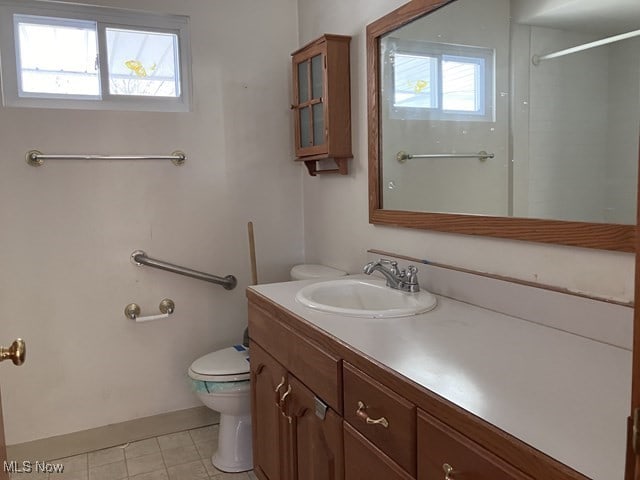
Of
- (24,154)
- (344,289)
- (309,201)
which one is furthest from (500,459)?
(24,154)

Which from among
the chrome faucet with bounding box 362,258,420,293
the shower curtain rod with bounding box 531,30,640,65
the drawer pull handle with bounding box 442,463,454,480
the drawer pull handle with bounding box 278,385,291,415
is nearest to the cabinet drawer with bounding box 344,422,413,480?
the drawer pull handle with bounding box 442,463,454,480

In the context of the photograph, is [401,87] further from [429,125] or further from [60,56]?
[60,56]

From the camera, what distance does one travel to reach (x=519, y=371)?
3.30 ft

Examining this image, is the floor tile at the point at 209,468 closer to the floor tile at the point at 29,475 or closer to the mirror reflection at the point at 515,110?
the floor tile at the point at 29,475

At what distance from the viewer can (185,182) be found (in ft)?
8.24

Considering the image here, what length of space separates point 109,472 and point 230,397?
2.11ft

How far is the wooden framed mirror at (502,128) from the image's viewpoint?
3.85 feet

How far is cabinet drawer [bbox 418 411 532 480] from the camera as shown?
79cm

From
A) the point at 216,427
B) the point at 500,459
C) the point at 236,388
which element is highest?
the point at 500,459

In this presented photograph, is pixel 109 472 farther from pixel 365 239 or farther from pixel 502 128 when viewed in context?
pixel 502 128

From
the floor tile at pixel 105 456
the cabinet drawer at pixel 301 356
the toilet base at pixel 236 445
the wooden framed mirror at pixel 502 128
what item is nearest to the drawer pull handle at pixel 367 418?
the cabinet drawer at pixel 301 356

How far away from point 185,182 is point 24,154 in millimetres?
694

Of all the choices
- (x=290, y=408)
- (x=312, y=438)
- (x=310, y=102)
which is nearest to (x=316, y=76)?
(x=310, y=102)

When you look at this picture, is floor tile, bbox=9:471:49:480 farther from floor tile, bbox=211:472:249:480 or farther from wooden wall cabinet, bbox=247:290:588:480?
wooden wall cabinet, bbox=247:290:588:480
